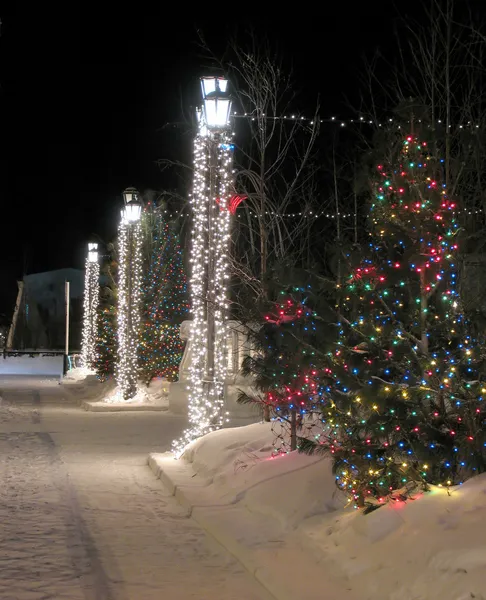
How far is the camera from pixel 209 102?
14016mm

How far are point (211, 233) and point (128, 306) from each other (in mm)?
12707

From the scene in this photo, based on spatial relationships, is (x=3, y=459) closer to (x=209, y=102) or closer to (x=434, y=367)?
(x=209, y=102)

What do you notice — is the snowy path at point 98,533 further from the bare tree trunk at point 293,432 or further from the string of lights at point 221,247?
the bare tree trunk at point 293,432

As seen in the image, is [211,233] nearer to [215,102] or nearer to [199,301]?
[199,301]

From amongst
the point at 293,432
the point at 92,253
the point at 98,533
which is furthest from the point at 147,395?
the point at 98,533

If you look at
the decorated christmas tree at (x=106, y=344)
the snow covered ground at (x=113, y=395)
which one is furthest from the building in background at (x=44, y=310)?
the snow covered ground at (x=113, y=395)

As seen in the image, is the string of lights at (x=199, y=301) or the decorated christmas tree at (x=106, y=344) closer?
the string of lights at (x=199, y=301)

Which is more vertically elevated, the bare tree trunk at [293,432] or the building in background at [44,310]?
the building in background at [44,310]

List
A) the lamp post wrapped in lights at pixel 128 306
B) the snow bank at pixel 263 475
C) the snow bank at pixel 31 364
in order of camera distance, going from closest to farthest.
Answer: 1. the snow bank at pixel 263 475
2. the lamp post wrapped in lights at pixel 128 306
3. the snow bank at pixel 31 364

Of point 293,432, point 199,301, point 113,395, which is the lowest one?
point 113,395

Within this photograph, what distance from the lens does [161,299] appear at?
33.9 metres

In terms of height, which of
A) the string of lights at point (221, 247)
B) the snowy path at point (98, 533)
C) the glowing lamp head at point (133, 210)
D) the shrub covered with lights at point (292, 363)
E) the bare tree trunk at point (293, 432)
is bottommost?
the snowy path at point (98, 533)

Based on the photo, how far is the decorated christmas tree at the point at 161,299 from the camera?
29.7m

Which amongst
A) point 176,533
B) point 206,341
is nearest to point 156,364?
point 206,341
